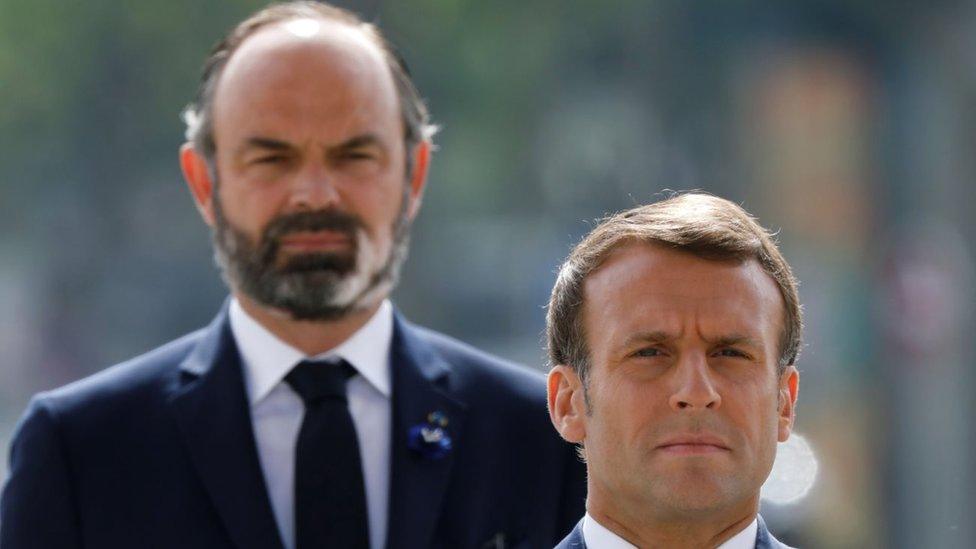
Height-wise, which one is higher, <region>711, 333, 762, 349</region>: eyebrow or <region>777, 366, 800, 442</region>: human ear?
Result: <region>711, 333, 762, 349</region>: eyebrow

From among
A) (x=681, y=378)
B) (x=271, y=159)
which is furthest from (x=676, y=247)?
(x=271, y=159)

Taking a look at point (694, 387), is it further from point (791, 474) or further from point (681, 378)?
point (791, 474)

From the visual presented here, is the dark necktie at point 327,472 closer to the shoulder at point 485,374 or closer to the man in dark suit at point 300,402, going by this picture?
the man in dark suit at point 300,402

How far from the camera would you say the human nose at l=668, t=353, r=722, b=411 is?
2.48 meters

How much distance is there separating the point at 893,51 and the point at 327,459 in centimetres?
1028

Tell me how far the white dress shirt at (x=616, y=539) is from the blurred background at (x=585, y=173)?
9.28 metres

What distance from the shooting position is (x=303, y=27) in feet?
12.1

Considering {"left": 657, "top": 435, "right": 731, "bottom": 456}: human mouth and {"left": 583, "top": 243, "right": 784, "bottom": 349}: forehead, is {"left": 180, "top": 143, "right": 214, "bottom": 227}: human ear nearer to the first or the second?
{"left": 583, "top": 243, "right": 784, "bottom": 349}: forehead

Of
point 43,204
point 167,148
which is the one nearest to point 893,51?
point 167,148

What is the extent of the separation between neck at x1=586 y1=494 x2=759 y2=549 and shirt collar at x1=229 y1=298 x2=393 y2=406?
107cm

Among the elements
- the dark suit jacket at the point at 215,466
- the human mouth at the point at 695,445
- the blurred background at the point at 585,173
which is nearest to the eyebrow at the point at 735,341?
the human mouth at the point at 695,445

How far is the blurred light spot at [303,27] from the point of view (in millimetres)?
3662

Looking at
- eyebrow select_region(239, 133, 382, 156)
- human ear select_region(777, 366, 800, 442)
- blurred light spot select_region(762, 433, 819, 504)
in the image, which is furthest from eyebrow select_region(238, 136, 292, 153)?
blurred light spot select_region(762, 433, 819, 504)

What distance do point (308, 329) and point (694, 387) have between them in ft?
4.06
